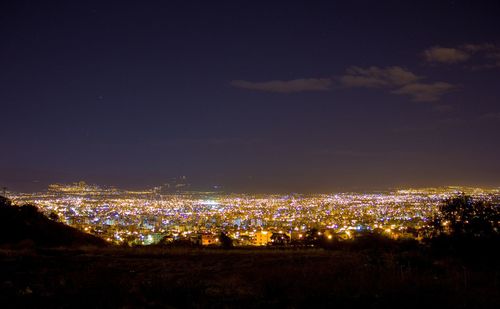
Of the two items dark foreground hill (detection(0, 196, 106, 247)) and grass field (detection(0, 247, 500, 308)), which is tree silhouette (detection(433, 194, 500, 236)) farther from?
dark foreground hill (detection(0, 196, 106, 247))

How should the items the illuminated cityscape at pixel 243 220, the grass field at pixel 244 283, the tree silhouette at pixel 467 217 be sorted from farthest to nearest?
the illuminated cityscape at pixel 243 220 → the tree silhouette at pixel 467 217 → the grass field at pixel 244 283

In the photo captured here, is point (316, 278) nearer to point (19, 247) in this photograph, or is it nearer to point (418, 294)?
point (418, 294)

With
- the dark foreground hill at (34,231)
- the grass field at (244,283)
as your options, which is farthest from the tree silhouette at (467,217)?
the dark foreground hill at (34,231)

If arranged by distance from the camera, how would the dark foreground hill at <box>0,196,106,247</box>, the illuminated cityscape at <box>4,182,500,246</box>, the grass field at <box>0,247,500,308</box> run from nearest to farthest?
the grass field at <box>0,247,500,308</box> → the dark foreground hill at <box>0,196,106,247</box> → the illuminated cityscape at <box>4,182,500,246</box>

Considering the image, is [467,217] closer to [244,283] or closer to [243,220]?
[244,283]

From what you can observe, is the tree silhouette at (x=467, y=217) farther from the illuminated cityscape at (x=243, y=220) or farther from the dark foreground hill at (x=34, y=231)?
the dark foreground hill at (x=34, y=231)

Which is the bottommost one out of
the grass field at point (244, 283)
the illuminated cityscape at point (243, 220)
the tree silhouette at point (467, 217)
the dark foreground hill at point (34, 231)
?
the illuminated cityscape at point (243, 220)

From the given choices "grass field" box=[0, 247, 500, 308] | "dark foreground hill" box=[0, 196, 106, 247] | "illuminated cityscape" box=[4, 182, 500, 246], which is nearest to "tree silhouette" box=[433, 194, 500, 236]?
"illuminated cityscape" box=[4, 182, 500, 246]
